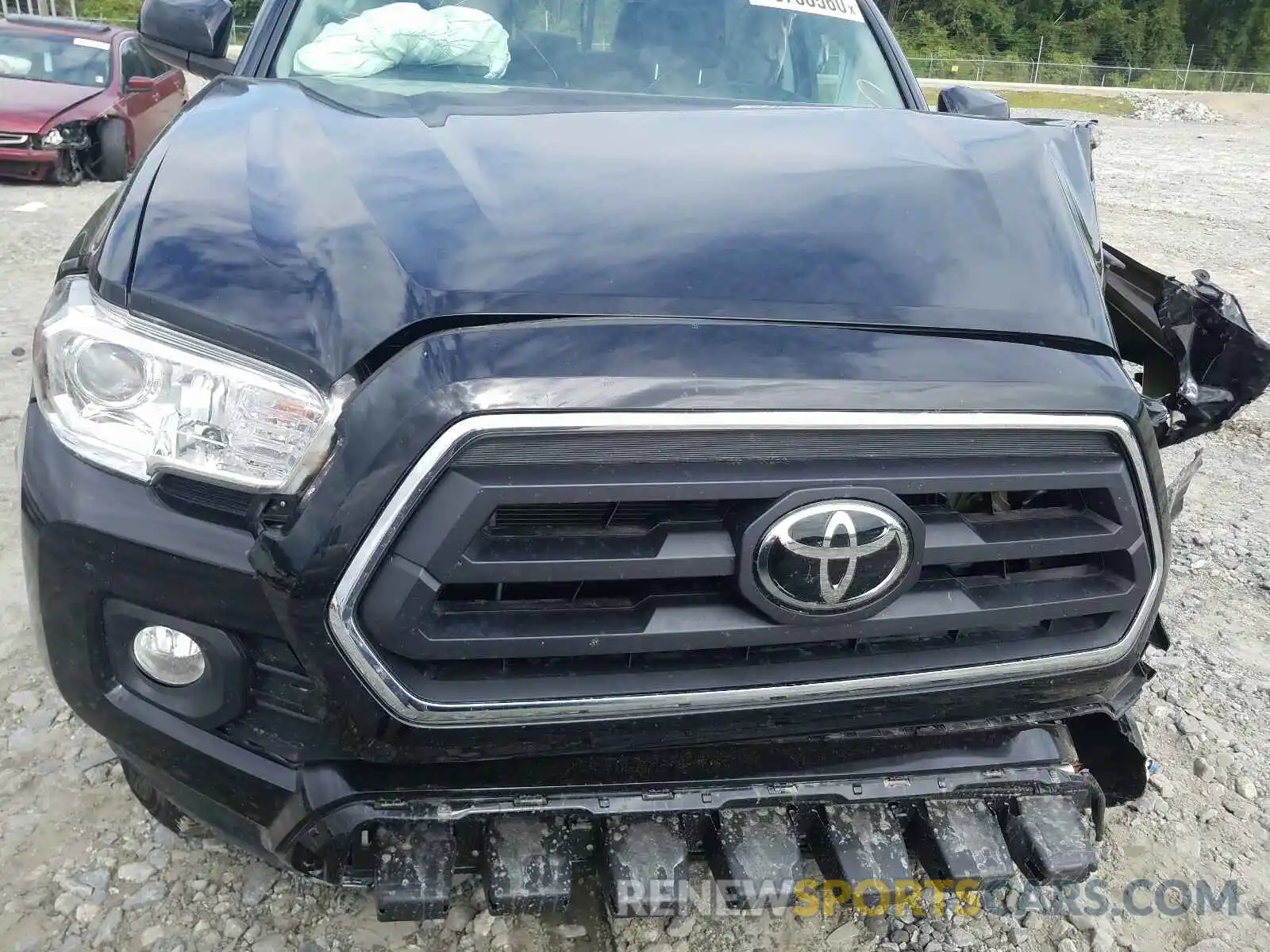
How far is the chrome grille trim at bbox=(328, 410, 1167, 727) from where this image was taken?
1.33m

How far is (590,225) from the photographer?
5.42ft

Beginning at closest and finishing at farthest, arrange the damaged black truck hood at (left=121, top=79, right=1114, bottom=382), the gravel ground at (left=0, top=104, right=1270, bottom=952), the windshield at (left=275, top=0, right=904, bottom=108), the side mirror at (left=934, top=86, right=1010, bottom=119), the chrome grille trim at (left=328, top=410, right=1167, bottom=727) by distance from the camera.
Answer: the chrome grille trim at (left=328, top=410, right=1167, bottom=727), the damaged black truck hood at (left=121, top=79, right=1114, bottom=382), the gravel ground at (left=0, top=104, right=1270, bottom=952), the windshield at (left=275, top=0, right=904, bottom=108), the side mirror at (left=934, top=86, right=1010, bottom=119)

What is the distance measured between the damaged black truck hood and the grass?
2817cm

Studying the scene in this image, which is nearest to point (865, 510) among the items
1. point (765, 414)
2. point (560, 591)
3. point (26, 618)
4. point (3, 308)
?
point (765, 414)

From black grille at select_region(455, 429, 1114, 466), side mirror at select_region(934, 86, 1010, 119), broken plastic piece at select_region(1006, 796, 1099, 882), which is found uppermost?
side mirror at select_region(934, 86, 1010, 119)

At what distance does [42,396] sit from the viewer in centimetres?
156

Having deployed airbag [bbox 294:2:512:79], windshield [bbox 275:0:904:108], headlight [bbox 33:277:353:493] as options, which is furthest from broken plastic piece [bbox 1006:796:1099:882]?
deployed airbag [bbox 294:2:512:79]

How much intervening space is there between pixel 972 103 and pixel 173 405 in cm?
250

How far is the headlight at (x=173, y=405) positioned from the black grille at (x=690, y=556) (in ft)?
0.75

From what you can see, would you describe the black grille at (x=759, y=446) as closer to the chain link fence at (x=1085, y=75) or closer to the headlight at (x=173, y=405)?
the headlight at (x=173, y=405)

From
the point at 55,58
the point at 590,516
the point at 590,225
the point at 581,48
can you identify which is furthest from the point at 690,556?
the point at 55,58

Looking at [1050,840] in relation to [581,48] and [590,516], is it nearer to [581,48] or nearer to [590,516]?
[590,516]

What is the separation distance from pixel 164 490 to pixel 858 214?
3.85ft

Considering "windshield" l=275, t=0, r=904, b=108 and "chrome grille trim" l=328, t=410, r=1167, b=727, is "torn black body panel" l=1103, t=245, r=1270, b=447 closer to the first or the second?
"chrome grille trim" l=328, t=410, r=1167, b=727
